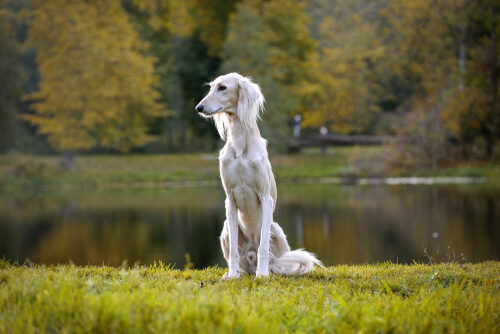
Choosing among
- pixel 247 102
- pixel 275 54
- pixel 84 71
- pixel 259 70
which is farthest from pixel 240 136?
pixel 275 54

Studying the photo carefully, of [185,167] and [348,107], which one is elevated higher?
[348,107]

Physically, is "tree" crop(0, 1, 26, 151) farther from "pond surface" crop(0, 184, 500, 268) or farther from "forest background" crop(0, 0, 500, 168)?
"pond surface" crop(0, 184, 500, 268)

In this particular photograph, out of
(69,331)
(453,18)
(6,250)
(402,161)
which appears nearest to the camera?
(69,331)

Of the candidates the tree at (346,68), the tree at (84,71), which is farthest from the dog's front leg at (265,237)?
the tree at (346,68)

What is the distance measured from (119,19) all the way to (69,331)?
24.9 meters

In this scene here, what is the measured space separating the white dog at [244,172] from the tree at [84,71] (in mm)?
20125

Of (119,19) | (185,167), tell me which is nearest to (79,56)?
(119,19)

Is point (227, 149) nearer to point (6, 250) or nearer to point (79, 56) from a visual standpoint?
point (6, 250)

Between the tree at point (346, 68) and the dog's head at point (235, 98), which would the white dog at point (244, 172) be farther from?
the tree at point (346, 68)

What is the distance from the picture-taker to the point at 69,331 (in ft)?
10.5

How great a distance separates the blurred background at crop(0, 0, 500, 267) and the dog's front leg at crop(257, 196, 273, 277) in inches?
149

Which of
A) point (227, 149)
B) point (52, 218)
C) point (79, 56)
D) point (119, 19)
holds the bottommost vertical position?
point (52, 218)

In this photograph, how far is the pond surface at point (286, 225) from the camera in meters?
9.63

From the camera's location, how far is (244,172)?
5375 mm
